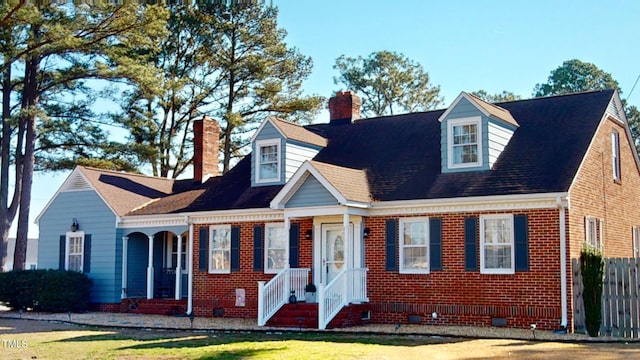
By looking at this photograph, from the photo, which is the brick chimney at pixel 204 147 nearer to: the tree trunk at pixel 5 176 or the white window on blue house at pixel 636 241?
the tree trunk at pixel 5 176

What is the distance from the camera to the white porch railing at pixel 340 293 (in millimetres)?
19484

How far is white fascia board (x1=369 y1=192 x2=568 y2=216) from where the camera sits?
18.5m

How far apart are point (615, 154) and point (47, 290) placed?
62.2 feet

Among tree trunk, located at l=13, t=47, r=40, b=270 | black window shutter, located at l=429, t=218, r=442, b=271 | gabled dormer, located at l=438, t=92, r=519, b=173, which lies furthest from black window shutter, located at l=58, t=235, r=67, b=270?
gabled dormer, located at l=438, t=92, r=519, b=173

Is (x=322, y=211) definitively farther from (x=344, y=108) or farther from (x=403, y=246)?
(x=344, y=108)

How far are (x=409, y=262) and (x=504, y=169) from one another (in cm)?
357

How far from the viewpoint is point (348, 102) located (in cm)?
2759

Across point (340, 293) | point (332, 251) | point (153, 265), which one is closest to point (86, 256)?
point (153, 265)

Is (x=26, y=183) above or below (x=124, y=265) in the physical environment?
above

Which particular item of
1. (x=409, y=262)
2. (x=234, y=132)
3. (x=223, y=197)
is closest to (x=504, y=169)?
(x=409, y=262)

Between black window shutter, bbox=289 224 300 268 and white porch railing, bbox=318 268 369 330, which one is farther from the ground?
black window shutter, bbox=289 224 300 268

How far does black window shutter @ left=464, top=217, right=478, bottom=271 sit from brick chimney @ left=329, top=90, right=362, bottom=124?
341 inches

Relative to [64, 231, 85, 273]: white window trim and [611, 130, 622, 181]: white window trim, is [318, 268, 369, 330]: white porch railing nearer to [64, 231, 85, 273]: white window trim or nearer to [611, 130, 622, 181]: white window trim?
[611, 130, 622, 181]: white window trim

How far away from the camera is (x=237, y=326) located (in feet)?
68.0
